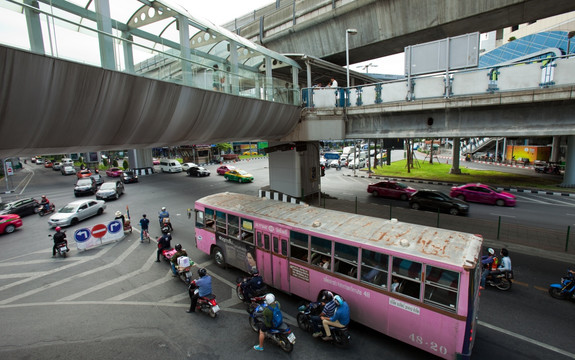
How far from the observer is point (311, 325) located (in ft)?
24.1

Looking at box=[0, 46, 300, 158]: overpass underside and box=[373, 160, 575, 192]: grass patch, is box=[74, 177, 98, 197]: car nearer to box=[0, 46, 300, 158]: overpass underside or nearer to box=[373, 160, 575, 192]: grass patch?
box=[0, 46, 300, 158]: overpass underside

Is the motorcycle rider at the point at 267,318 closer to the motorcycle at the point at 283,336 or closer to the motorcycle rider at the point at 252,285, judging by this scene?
the motorcycle at the point at 283,336

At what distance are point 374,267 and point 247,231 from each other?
4650 millimetres

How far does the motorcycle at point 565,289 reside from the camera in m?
8.61

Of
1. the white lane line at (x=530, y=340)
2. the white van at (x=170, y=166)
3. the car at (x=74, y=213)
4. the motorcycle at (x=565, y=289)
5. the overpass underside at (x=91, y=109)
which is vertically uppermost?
the overpass underside at (x=91, y=109)

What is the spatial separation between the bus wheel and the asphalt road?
317mm

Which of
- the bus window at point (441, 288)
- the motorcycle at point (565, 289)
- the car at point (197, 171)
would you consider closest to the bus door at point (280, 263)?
the bus window at point (441, 288)

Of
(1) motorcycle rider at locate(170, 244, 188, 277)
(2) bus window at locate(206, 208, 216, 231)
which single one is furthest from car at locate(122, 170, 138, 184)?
(1) motorcycle rider at locate(170, 244, 188, 277)

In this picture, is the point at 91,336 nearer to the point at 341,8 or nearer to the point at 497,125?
the point at 497,125

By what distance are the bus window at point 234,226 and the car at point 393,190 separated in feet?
56.1

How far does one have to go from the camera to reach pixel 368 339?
7.33 meters

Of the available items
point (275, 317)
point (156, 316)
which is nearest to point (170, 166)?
point (156, 316)

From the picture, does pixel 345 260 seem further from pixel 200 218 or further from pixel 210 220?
pixel 200 218

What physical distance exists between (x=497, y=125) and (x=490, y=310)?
331 inches
